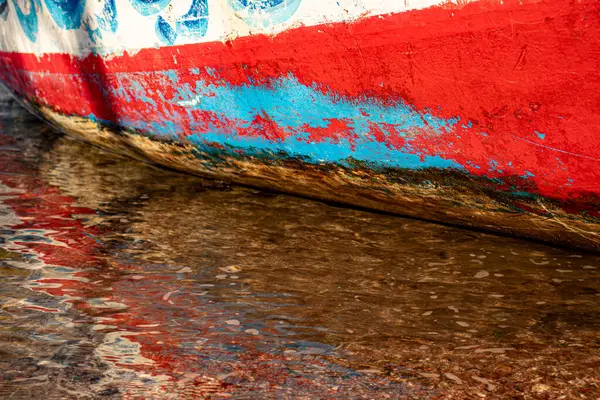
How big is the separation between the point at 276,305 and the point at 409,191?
0.87m

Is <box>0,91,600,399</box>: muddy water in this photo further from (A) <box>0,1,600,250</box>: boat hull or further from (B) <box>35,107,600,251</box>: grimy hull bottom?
(A) <box>0,1,600,250</box>: boat hull

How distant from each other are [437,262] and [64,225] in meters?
1.52

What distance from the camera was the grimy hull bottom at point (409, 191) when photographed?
2699 mm

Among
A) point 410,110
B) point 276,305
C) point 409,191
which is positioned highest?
point 410,110

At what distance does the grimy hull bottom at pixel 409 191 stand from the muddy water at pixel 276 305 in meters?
0.08

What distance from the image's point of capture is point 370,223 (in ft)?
10.6

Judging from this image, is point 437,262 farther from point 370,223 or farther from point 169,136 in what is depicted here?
point 169,136

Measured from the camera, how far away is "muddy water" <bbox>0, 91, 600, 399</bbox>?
6.31 feet

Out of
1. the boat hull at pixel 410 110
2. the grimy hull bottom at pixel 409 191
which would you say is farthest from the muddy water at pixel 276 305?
the boat hull at pixel 410 110

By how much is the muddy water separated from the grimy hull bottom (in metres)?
0.08

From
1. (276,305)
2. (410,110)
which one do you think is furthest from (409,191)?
(276,305)

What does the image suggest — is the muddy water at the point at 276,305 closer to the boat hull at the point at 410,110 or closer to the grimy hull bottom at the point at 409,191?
the grimy hull bottom at the point at 409,191

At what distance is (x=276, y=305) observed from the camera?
2.38 m

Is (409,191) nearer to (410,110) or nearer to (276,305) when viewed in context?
(410,110)
